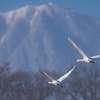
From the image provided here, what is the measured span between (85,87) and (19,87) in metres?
14.3

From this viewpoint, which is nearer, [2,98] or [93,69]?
[2,98]

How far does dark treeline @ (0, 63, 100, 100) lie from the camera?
65.4 meters

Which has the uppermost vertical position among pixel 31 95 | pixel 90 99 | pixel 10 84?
pixel 10 84

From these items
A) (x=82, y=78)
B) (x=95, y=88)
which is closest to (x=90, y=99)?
(x=95, y=88)

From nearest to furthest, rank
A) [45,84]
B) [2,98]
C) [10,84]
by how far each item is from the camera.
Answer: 1. [2,98]
2. [10,84]
3. [45,84]

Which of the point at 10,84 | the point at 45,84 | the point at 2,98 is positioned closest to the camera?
the point at 2,98

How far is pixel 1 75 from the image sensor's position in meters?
68.6

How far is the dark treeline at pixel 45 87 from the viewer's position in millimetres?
65438

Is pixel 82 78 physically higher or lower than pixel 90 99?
higher

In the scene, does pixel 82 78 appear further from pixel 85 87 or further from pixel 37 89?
pixel 37 89

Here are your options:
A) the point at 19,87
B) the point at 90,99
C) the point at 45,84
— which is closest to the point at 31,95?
the point at 19,87

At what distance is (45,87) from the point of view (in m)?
70.3

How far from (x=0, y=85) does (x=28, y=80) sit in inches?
288

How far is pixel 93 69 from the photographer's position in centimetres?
7500
